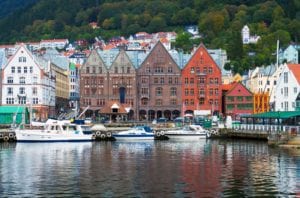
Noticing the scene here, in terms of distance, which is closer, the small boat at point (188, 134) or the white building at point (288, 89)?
the small boat at point (188, 134)

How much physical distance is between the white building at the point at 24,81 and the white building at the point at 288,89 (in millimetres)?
37879

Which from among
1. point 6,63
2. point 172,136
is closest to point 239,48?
point 6,63

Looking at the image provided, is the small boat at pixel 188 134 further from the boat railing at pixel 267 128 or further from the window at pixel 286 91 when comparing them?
the window at pixel 286 91

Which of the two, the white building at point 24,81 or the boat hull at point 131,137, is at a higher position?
the white building at point 24,81

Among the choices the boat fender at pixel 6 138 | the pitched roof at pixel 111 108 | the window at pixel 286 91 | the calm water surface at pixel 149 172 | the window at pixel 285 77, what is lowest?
the calm water surface at pixel 149 172

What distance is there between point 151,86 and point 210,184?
77427 millimetres

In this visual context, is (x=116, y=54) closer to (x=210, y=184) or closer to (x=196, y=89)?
(x=196, y=89)

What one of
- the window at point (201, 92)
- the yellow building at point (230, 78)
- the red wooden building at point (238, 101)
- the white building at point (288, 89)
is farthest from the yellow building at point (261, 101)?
the yellow building at point (230, 78)

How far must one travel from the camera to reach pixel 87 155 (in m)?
61.0

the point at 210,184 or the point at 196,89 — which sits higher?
the point at 196,89

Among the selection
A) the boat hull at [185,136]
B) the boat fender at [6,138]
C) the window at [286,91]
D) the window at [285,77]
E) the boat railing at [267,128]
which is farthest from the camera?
the window at [285,77]

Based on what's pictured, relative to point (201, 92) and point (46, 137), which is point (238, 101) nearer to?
point (201, 92)

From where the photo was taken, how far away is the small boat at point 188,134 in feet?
288

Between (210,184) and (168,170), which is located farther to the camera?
(168,170)
